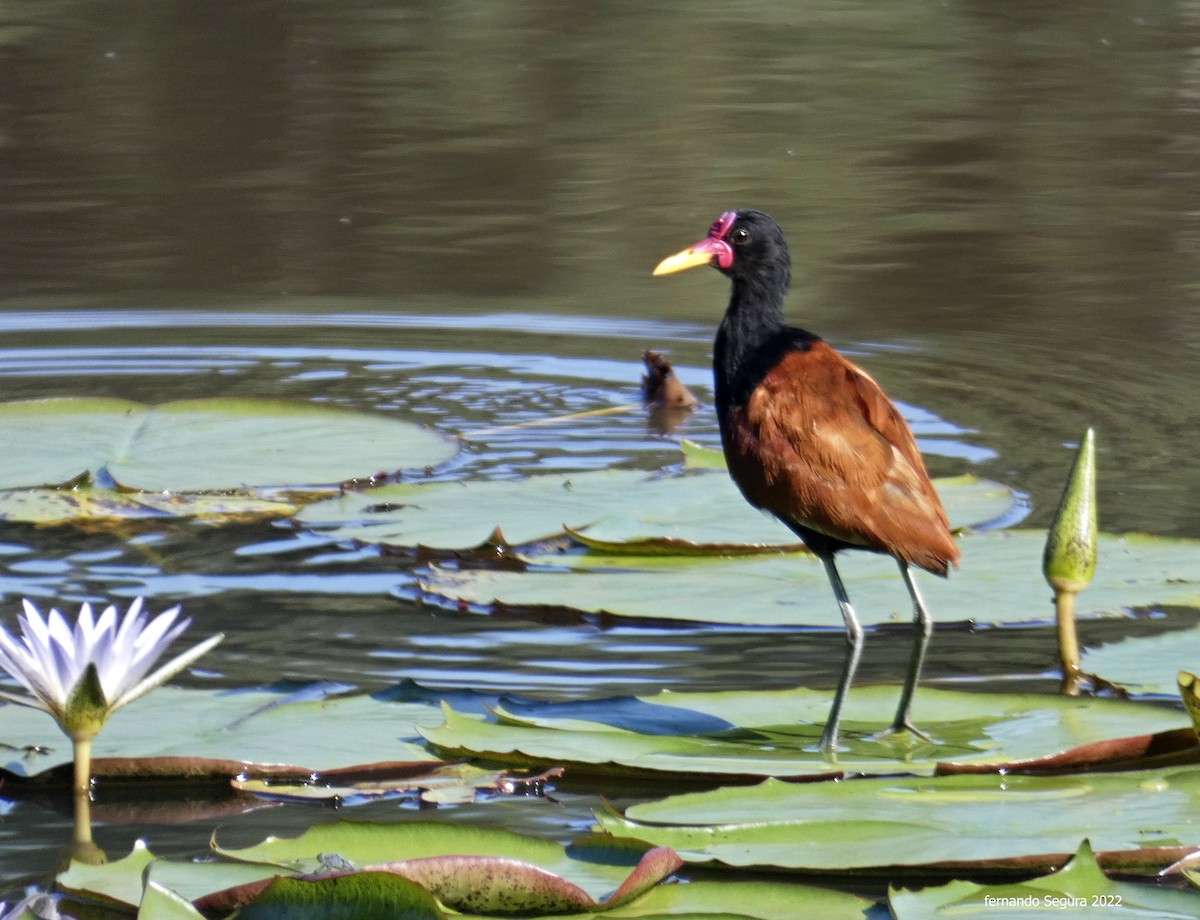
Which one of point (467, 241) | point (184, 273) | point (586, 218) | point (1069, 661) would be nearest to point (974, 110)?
point (586, 218)

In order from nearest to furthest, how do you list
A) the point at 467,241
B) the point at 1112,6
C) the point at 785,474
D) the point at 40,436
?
1. the point at 785,474
2. the point at 40,436
3. the point at 467,241
4. the point at 1112,6

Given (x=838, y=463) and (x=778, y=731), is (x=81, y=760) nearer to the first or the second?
(x=778, y=731)

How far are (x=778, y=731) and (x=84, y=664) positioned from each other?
1.15 metres

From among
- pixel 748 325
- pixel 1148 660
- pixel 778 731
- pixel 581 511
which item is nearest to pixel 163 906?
pixel 778 731

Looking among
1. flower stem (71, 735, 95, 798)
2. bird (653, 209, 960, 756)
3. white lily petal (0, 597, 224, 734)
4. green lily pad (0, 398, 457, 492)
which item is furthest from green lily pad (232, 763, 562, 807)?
green lily pad (0, 398, 457, 492)

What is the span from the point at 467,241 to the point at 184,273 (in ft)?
4.35

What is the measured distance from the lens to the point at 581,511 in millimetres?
4332

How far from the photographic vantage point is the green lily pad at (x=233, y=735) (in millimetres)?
2857

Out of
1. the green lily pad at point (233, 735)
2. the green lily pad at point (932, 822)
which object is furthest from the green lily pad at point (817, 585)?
the green lily pad at point (932, 822)

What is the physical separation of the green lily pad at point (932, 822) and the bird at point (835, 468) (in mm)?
299

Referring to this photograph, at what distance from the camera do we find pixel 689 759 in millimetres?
2775

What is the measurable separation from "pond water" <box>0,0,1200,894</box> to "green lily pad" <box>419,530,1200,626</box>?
0.26ft

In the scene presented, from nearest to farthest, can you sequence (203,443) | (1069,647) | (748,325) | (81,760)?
1. (81,760)
2. (1069,647)
3. (748,325)
4. (203,443)

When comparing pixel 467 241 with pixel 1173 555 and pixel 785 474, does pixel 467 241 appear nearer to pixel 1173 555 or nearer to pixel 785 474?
pixel 1173 555
